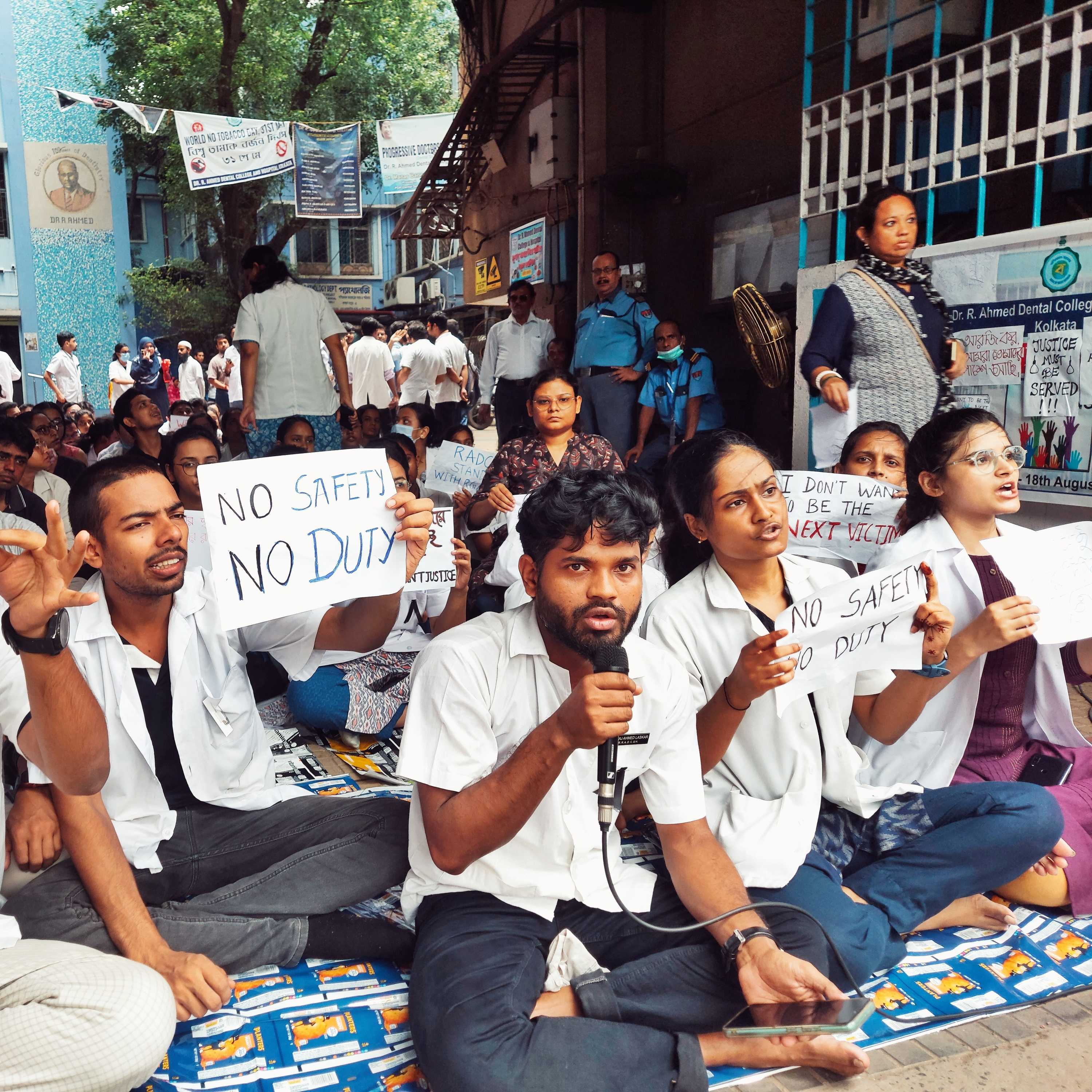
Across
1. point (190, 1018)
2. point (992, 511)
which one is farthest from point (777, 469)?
point (190, 1018)

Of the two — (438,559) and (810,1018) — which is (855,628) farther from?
(438,559)

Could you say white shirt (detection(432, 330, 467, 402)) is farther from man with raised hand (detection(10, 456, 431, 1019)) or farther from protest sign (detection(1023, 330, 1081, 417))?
man with raised hand (detection(10, 456, 431, 1019))

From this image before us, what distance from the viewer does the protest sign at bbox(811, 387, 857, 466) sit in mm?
4320

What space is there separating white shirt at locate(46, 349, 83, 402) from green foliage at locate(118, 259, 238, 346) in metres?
5.57

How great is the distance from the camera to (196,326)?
923 inches

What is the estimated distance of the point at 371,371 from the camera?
11.5 metres

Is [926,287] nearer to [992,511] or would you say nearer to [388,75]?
[992,511]

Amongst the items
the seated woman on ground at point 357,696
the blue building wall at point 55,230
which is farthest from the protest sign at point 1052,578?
the blue building wall at point 55,230

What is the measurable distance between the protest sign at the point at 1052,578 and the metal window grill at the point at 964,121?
2.29m

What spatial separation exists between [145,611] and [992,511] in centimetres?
234

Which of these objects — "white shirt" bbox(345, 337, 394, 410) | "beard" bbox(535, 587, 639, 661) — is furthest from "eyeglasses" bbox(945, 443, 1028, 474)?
"white shirt" bbox(345, 337, 394, 410)

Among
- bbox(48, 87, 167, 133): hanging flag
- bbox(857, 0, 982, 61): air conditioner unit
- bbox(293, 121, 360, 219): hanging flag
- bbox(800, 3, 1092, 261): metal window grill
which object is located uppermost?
bbox(48, 87, 167, 133): hanging flag

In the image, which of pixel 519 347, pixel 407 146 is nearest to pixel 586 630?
pixel 519 347

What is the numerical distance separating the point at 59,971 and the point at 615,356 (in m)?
6.47
